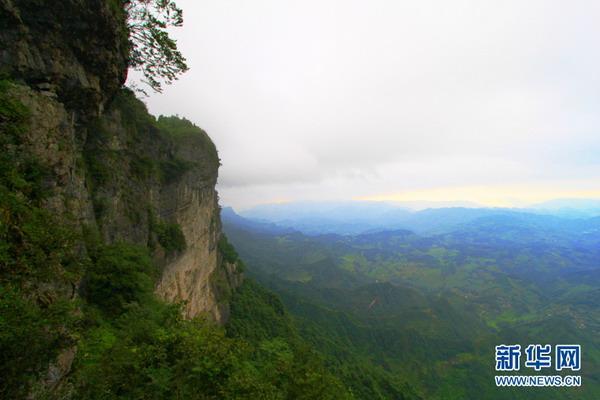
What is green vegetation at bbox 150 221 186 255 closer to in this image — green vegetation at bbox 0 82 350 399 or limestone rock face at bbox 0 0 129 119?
green vegetation at bbox 0 82 350 399

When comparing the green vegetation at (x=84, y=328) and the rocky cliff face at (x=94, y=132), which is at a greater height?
the rocky cliff face at (x=94, y=132)

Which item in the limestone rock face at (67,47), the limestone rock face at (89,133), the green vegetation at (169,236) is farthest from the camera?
the green vegetation at (169,236)

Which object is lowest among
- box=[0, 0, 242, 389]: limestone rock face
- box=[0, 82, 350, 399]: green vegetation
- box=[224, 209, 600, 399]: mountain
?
box=[224, 209, 600, 399]: mountain

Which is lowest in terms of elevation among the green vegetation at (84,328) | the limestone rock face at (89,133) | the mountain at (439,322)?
the mountain at (439,322)

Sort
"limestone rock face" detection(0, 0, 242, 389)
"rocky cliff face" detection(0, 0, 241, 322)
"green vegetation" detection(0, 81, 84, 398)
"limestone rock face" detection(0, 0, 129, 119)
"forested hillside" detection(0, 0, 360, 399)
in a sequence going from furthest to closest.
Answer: "limestone rock face" detection(0, 0, 129, 119), "rocky cliff face" detection(0, 0, 241, 322), "limestone rock face" detection(0, 0, 242, 389), "forested hillside" detection(0, 0, 360, 399), "green vegetation" detection(0, 81, 84, 398)

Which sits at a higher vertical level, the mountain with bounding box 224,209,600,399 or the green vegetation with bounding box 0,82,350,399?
the green vegetation with bounding box 0,82,350,399

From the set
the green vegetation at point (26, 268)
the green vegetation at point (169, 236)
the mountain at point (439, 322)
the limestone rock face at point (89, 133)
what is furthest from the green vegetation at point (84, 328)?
the mountain at point (439, 322)

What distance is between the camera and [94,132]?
44.8 feet

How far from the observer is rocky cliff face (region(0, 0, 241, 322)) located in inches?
349

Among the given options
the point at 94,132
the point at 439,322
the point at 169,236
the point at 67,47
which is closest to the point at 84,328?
the point at 94,132

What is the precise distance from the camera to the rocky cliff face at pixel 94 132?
887 cm

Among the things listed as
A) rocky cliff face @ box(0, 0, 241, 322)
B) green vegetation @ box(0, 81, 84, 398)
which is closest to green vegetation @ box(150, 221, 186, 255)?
rocky cliff face @ box(0, 0, 241, 322)

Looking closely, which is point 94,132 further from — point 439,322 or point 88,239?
point 439,322

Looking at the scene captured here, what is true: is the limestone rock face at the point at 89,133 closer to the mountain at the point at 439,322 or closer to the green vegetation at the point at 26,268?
the green vegetation at the point at 26,268
